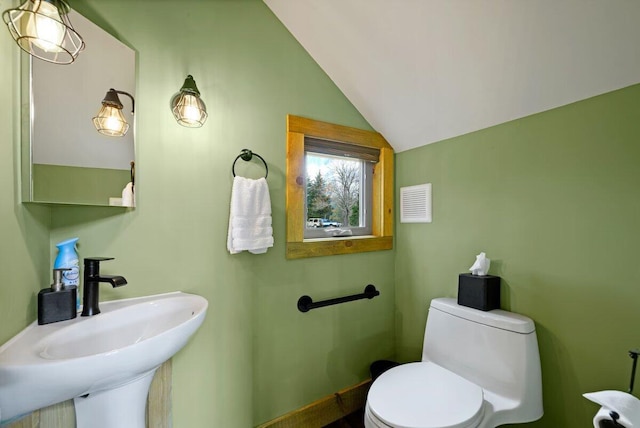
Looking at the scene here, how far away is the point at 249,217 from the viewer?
1271mm

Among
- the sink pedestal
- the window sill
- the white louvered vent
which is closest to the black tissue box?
the white louvered vent

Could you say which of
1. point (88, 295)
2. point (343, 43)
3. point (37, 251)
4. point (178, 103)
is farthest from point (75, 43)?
point (343, 43)

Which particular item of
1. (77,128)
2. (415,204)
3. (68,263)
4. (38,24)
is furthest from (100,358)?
(415,204)

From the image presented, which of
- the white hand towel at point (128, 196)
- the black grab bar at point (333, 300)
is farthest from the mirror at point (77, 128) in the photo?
the black grab bar at point (333, 300)

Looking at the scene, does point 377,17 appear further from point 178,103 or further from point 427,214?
point 427,214

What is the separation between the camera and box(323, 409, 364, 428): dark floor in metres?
1.57

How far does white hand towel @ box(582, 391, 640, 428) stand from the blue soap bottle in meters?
1.62

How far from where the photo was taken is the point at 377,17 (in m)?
1.24

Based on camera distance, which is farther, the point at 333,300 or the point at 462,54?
the point at 333,300

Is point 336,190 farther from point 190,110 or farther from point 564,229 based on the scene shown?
point 564,229

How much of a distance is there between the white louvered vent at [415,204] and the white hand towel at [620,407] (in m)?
1.04

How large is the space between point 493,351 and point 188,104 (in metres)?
1.74

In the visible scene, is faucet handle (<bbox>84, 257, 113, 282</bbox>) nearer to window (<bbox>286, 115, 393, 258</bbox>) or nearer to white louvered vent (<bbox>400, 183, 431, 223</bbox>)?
window (<bbox>286, 115, 393, 258</bbox>)

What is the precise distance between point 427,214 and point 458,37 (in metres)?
0.94
